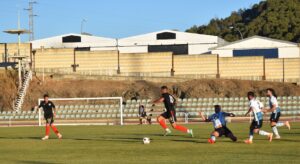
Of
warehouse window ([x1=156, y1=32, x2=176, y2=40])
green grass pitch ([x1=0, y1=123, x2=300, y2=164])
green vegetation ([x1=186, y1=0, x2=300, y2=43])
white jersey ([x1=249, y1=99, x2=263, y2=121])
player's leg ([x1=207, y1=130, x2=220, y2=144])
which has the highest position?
green vegetation ([x1=186, y1=0, x2=300, y2=43])

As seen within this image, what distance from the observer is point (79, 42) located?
98.9 m

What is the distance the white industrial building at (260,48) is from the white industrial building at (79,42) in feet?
52.9

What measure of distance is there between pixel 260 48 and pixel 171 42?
43.4ft

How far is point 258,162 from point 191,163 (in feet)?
5.36

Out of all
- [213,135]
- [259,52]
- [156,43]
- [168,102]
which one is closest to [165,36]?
[156,43]

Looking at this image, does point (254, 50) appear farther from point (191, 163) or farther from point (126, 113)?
A: point (191, 163)

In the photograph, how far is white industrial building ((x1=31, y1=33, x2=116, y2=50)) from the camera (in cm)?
9750

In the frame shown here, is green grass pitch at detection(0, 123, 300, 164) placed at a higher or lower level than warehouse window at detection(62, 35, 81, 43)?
lower

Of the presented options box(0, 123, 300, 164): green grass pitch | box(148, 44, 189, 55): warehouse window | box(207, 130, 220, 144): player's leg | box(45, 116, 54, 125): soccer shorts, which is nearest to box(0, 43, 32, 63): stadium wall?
box(148, 44, 189, 55): warehouse window

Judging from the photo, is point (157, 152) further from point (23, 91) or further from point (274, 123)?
point (23, 91)

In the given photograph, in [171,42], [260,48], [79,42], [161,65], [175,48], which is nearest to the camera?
[161,65]

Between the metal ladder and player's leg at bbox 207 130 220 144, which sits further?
the metal ladder

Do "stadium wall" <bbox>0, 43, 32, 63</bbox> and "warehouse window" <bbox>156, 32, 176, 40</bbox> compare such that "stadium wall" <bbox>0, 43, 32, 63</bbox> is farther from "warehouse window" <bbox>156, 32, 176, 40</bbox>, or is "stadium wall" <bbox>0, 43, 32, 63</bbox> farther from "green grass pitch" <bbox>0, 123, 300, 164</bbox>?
"green grass pitch" <bbox>0, 123, 300, 164</bbox>

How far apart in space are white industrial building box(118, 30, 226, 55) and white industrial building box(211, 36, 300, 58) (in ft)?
11.8
